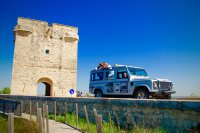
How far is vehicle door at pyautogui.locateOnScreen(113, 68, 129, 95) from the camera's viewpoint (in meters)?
11.1

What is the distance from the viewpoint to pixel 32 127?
7797 mm

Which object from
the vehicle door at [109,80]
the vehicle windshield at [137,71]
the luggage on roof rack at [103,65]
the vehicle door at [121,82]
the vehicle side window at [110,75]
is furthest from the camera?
the luggage on roof rack at [103,65]

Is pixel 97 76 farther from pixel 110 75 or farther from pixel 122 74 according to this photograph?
pixel 122 74

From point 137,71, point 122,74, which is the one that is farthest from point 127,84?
point 137,71

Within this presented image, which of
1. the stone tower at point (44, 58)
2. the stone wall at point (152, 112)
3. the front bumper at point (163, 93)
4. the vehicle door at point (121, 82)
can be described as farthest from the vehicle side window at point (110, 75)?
the stone tower at point (44, 58)

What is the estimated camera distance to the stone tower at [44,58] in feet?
62.3

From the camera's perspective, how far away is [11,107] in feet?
44.5

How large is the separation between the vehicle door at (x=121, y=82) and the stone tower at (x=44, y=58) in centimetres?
994

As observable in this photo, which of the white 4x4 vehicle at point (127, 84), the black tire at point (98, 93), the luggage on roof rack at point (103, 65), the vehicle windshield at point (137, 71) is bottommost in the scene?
Result: the black tire at point (98, 93)

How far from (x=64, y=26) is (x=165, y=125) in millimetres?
17240

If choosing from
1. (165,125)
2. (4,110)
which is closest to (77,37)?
(4,110)

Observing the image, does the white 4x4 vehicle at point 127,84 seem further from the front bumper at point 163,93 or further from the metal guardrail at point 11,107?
the metal guardrail at point 11,107

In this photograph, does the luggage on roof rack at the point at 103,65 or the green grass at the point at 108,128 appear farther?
the luggage on roof rack at the point at 103,65

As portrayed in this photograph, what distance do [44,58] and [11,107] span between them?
7472 millimetres
